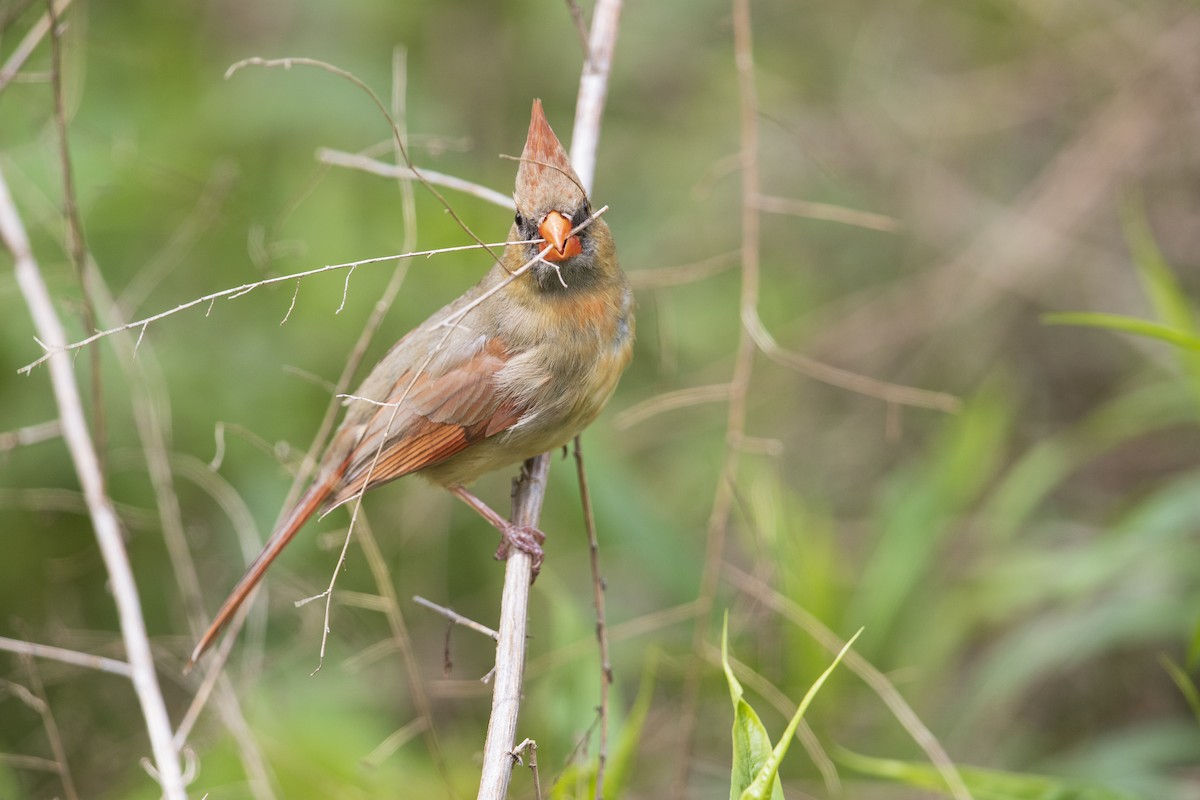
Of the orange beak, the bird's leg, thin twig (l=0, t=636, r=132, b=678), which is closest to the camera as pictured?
thin twig (l=0, t=636, r=132, b=678)

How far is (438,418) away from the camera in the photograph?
11.0ft

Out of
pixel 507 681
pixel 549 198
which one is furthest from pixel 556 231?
pixel 507 681

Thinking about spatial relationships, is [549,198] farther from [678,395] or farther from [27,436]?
[27,436]

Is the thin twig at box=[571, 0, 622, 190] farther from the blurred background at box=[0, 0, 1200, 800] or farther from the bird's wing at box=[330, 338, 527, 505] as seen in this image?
the bird's wing at box=[330, 338, 527, 505]

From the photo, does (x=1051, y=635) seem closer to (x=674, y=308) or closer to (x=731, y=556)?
(x=731, y=556)

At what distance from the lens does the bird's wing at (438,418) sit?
Answer: 3.32 m

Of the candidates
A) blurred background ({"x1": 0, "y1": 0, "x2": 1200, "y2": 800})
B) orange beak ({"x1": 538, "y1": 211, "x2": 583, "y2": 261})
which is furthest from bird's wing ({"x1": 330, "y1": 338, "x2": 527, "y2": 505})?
orange beak ({"x1": 538, "y1": 211, "x2": 583, "y2": 261})

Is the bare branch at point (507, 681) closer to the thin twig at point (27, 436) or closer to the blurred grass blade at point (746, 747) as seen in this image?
the blurred grass blade at point (746, 747)

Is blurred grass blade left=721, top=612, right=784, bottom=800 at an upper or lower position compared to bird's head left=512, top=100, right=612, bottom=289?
lower

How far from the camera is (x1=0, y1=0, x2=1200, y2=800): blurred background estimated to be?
12.8ft

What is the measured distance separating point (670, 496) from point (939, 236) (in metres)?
1.87

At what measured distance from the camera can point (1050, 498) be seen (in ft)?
18.9

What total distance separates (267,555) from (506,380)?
79cm

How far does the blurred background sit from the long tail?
0.22 metres
